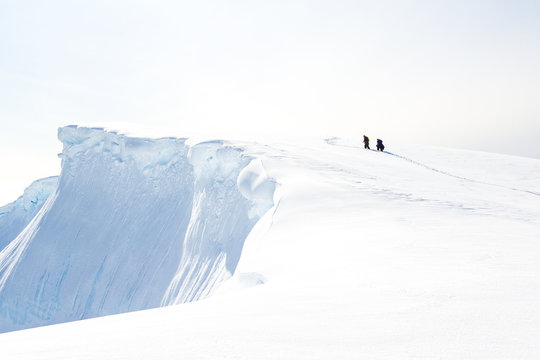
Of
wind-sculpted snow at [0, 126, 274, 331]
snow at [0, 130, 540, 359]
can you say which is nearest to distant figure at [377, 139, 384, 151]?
snow at [0, 130, 540, 359]

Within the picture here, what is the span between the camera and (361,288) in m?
2.62

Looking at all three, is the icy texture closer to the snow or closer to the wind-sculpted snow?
the wind-sculpted snow

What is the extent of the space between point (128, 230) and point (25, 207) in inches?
575

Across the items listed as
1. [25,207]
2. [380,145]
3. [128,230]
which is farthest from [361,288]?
[25,207]

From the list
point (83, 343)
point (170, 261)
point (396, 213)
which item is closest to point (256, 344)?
point (83, 343)

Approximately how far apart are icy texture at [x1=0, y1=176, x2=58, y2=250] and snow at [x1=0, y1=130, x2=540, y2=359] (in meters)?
21.2

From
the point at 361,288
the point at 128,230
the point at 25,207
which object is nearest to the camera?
the point at 361,288

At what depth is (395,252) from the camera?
359 cm

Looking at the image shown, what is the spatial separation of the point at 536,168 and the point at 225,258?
10267mm

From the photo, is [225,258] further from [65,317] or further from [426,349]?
[65,317]

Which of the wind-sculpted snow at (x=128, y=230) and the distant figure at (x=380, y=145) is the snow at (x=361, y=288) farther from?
the distant figure at (x=380, y=145)

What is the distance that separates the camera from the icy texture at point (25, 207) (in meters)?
23.2

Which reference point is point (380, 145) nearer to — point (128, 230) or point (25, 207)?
point (128, 230)

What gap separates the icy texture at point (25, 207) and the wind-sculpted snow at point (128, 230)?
628 centimetres
